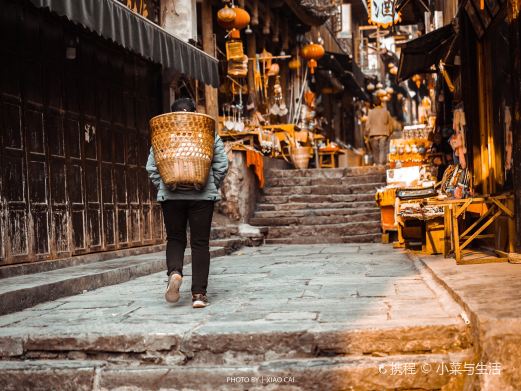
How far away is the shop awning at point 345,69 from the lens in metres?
24.7

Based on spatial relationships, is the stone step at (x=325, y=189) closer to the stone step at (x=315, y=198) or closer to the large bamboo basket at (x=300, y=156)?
the stone step at (x=315, y=198)

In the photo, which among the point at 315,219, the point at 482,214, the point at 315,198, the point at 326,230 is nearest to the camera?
the point at 482,214

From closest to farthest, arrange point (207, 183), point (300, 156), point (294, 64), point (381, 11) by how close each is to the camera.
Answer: point (207, 183), point (300, 156), point (294, 64), point (381, 11)

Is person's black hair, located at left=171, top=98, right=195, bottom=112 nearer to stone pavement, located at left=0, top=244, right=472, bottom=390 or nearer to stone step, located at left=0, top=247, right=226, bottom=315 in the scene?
stone pavement, located at left=0, top=244, right=472, bottom=390

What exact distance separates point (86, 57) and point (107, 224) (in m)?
2.40

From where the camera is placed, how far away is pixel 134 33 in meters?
8.21

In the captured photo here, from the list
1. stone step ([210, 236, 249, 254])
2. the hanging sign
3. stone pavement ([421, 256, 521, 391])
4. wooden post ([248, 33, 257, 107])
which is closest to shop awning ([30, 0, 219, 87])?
stone step ([210, 236, 249, 254])

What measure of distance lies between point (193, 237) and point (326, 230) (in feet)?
27.5

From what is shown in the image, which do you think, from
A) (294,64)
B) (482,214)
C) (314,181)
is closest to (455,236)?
(482,214)

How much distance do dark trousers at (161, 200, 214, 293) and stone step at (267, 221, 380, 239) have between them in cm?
817

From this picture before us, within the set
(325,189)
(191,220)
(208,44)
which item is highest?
(208,44)

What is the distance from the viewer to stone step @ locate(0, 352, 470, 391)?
13.0ft

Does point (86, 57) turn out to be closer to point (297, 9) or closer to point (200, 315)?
point (200, 315)

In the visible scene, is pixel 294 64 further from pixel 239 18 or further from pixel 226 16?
pixel 226 16
